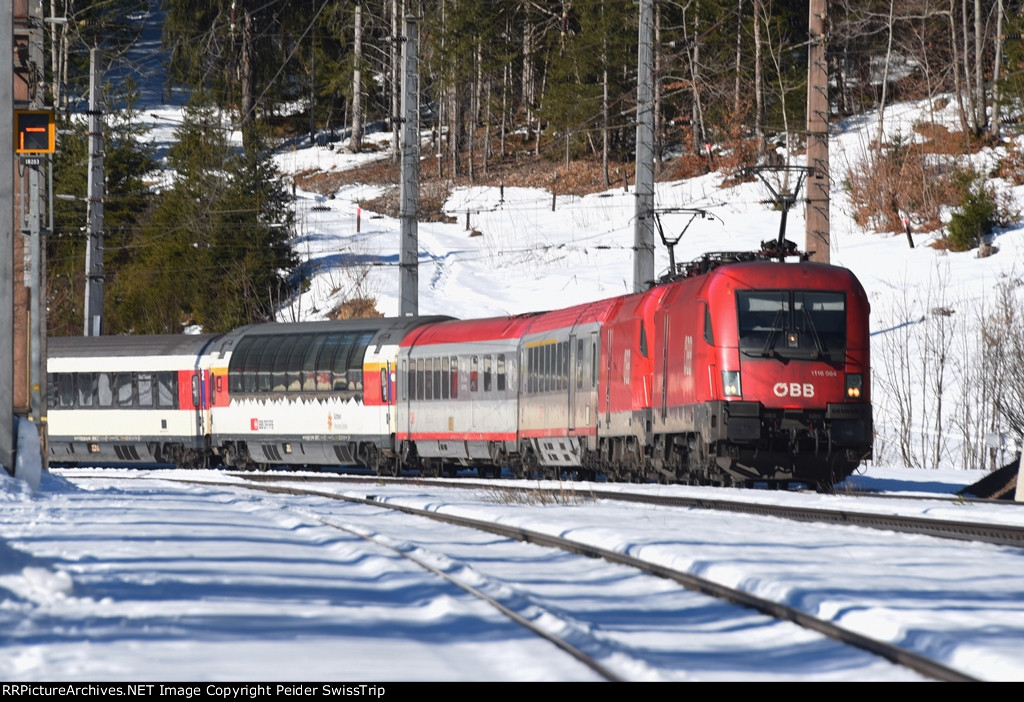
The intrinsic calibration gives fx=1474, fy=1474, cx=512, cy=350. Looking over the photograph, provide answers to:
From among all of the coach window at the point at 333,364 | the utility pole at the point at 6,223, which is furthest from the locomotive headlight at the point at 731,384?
the coach window at the point at 333,364

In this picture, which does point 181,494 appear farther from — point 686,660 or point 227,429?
point 686,660

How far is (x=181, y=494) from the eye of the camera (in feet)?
70.0

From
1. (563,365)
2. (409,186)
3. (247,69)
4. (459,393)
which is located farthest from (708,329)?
(247,69)

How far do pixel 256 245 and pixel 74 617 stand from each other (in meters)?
49.8

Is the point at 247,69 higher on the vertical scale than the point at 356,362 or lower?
higher

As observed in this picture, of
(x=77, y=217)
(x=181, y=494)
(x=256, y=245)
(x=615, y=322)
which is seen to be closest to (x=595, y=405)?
(x=615, y=322)

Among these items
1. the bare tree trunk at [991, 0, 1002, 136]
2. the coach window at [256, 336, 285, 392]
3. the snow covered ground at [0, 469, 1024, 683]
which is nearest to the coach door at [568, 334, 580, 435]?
the coach window at [256, 336, 285, 392]

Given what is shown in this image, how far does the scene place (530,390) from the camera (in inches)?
1086

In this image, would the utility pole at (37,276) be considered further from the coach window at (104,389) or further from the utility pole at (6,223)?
the coach window at (104,389)

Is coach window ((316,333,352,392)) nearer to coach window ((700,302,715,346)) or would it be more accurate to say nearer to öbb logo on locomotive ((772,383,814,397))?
coach window ((700,302,715,346))

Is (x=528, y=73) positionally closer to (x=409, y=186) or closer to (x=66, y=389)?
(x=66, y=389)

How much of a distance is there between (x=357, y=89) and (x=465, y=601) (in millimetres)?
80658

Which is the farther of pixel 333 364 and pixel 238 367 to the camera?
pixel 238 367

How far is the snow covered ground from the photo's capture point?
6840 mm
